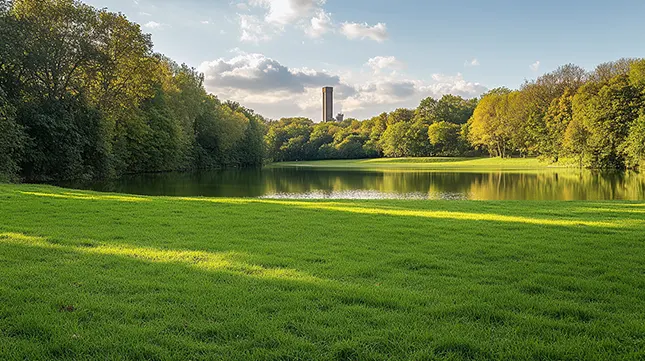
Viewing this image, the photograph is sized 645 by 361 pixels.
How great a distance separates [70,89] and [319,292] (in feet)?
136

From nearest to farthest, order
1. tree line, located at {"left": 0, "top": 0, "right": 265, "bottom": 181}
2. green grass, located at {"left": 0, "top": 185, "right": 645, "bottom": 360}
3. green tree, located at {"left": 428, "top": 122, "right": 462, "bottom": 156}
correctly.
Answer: green grass, located at {"left": 0, "top": 185, "right": 645, "bottom": 360} → tree line, located at {"left": 0, "top": 0, "right": 265, "bottom": 181} → green tree, located at {"left": 428, "top": 122, "right": 462, "bottom": 156}

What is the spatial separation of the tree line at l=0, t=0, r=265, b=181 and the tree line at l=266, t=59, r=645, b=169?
57054 mm

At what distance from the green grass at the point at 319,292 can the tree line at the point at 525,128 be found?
55666 millimetres

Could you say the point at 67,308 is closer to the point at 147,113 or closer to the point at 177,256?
the point at 177,256

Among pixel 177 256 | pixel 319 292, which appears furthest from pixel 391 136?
pixel 319 292

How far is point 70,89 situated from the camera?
39.3m

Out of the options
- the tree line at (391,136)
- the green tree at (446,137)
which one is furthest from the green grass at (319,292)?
the tree line at (391,136)

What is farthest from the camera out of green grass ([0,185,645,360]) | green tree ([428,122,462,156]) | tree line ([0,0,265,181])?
green tree ([428,122,462,156])

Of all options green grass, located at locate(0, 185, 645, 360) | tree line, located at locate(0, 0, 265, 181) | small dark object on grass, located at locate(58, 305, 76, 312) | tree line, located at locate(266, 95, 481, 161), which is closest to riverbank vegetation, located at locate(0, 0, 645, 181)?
tree line, located at locate(0, 0, 265, 181)

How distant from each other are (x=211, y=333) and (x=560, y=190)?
32.5 meters

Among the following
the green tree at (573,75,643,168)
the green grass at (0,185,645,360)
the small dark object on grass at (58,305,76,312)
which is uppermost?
the green tree at (573,75,643,168)

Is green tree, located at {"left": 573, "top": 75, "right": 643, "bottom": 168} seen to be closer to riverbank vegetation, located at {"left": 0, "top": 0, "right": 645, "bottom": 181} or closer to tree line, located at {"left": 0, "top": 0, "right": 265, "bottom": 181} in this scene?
riverbank vegetation, located at {"left": 0, "top": 0, "right": 645, "bottom": 181}

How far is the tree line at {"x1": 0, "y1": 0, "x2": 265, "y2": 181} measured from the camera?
3353cm

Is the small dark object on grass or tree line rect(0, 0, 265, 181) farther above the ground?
tree line rect(0, 0, 265, 181)
